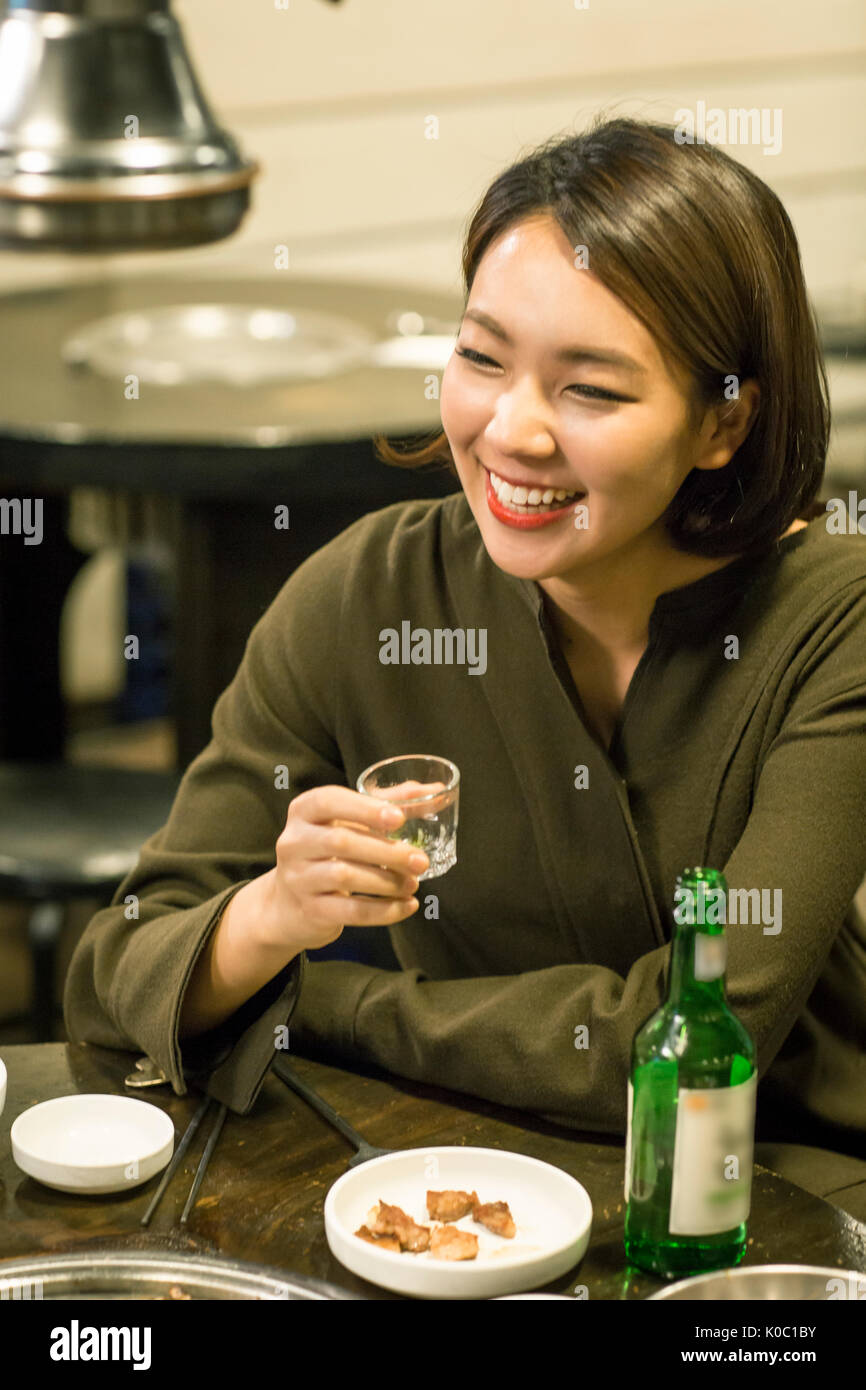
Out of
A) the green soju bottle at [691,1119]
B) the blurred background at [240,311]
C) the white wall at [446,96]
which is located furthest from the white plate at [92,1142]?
the white wall at [446,96]

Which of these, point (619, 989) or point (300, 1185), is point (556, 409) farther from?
point (300, 1185)

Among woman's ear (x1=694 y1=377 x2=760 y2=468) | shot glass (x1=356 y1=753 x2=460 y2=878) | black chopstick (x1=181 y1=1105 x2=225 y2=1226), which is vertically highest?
woman's ear (x1=694 y1=377 x2=760 y2=468)

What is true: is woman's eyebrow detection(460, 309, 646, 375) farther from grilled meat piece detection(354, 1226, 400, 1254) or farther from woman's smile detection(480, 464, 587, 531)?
grilled meat piece detection(354, 1226, 400, 1254)

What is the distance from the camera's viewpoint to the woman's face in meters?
1.38

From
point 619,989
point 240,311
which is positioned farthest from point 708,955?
point 240,311

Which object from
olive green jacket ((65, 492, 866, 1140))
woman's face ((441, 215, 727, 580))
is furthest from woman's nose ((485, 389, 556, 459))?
olive green jacket ((65, 492, 866, 1140))

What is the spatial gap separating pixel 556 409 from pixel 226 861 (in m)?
0.51

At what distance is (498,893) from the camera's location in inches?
63.3

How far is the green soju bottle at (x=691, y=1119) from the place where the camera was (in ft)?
3.42

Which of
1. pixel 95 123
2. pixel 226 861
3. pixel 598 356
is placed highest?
pixel 95 123

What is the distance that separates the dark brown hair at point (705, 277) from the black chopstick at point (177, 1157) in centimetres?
67

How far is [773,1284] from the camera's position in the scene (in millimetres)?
1030

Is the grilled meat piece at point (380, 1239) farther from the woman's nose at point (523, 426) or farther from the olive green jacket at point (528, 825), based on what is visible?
the woman's nose at point (523, 426)

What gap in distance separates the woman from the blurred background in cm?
37
